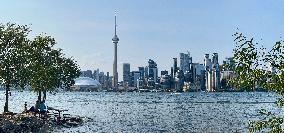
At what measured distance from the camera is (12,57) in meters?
73.9

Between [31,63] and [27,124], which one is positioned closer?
[27,124]

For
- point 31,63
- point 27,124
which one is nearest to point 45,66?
point 31,63

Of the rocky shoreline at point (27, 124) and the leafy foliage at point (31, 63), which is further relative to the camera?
the leafy foliage at point (31, 63)

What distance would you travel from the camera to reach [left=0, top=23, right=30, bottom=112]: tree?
73.0 meters

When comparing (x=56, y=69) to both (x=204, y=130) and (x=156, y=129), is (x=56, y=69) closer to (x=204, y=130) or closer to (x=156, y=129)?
(x=156, y=129)

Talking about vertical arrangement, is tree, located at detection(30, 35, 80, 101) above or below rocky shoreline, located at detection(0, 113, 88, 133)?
above

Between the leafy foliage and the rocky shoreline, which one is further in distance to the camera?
the leafy foliage

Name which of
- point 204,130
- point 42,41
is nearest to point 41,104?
point 42,41

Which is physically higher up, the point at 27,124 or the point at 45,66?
the point at 45,66

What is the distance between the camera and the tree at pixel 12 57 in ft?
240

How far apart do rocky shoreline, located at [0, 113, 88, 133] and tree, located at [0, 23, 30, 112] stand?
25.9 ft

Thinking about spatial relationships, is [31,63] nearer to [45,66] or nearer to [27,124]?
[45,66]

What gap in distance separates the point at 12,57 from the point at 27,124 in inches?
635

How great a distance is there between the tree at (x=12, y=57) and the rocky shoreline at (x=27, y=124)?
791 centimetres
